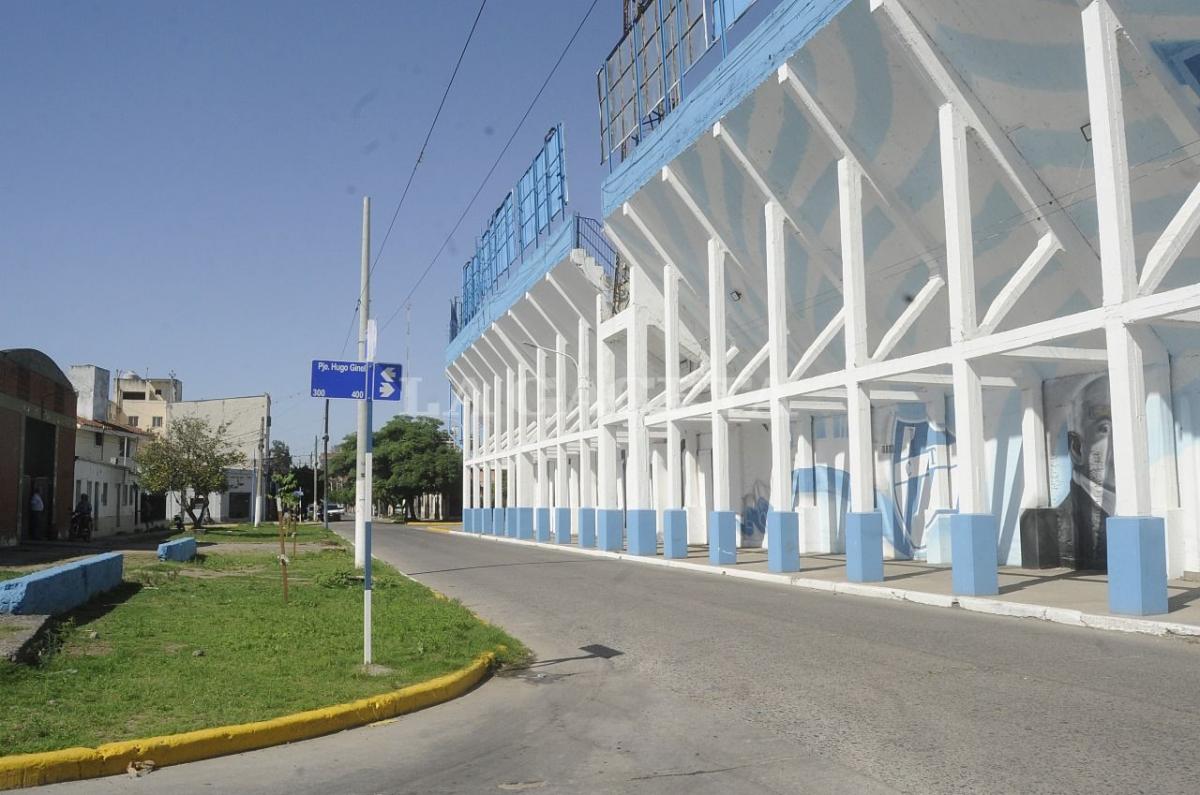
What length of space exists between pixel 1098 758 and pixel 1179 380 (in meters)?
13.0

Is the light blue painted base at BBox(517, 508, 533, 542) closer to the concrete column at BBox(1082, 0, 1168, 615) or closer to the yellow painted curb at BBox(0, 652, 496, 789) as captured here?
the concrete column at BBox(1082, 0, 1168, 615)

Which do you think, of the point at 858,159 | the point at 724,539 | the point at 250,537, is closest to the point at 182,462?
the point at 250,537

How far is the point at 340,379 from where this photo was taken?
9.37 metres

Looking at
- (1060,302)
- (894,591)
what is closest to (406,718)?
(894,591)

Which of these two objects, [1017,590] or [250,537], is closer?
[1017,590]

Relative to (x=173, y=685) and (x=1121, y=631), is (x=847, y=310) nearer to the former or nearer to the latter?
(x=1121, y=631)

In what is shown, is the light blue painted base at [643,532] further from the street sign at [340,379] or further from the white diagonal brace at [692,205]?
the street sign at [340,379]

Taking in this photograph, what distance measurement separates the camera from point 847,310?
1777 cm

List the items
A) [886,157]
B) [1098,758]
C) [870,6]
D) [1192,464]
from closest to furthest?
[1098,758], [870,6], [1192,464], [886,157]

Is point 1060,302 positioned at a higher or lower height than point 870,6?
lower

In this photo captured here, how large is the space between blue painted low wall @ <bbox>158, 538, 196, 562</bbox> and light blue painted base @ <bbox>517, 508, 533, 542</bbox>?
720 inches

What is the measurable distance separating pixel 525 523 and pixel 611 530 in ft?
37.9

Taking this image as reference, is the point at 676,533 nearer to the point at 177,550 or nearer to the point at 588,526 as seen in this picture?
the point at 588,526

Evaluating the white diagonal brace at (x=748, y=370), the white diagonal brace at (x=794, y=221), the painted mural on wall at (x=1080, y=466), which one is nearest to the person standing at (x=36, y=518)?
the white diagonal brace at (x=748, y=370)
